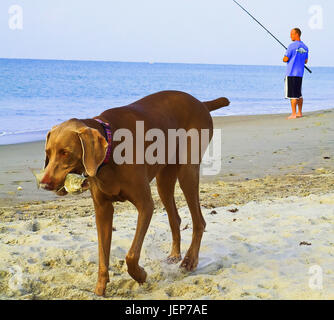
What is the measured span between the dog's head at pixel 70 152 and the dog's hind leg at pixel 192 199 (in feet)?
4.52

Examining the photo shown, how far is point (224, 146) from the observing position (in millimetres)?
11289

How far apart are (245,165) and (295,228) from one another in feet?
12.7

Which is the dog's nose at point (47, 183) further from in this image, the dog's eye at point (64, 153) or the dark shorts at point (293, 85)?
the dark shorts at point (293, 85)

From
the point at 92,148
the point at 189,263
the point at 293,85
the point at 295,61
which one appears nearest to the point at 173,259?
the point at 189,263

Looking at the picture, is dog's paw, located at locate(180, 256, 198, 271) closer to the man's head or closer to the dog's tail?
the dog's tail

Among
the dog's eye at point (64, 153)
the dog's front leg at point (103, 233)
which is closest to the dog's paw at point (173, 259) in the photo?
the dog's front leg at point (103, 233)

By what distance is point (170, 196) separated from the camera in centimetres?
477

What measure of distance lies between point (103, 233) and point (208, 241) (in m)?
1.56

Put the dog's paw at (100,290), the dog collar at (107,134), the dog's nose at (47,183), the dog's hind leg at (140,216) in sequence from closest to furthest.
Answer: the dog's nose at (47,183) < the dog collar at (107,134) < the dog's hind leg at (140,216) < the dog's paw at (100,290)

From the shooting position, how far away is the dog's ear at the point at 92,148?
3.27m

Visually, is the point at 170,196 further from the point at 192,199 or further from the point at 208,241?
the point at 208,241

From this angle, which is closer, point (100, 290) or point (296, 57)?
point (100, 290)

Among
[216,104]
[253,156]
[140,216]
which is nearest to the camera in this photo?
A: [140,216]
